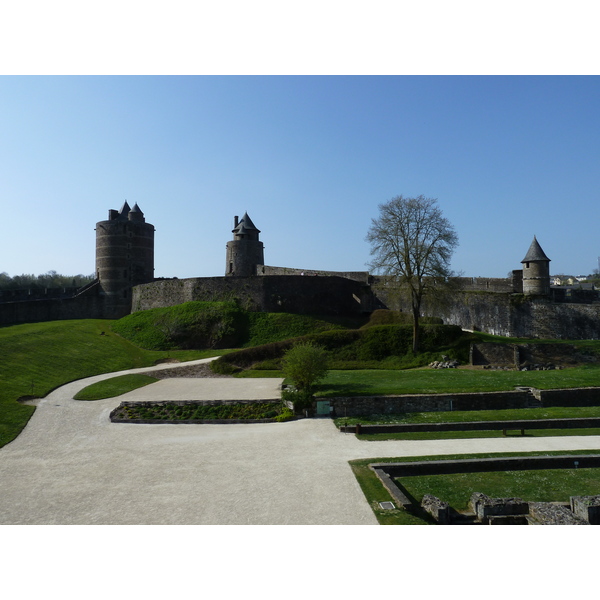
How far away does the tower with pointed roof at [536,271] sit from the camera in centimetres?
3412

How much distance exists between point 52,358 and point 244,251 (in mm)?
27813

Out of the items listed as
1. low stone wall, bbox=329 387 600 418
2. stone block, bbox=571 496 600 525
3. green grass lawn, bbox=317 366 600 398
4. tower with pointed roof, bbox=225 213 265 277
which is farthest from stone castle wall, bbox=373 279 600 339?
stone block, bbox=571 496 600 525

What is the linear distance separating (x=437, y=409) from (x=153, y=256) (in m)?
46.4

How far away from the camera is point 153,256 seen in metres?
59.6

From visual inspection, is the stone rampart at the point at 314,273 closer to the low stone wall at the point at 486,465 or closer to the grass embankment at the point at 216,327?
the grass embankment at the point at 216,327

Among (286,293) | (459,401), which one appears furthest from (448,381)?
(286,293)

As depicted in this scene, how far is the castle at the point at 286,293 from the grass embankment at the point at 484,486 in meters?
20.9

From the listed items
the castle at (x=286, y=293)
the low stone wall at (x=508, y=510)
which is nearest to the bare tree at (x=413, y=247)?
the castle at (x=286, y=293)

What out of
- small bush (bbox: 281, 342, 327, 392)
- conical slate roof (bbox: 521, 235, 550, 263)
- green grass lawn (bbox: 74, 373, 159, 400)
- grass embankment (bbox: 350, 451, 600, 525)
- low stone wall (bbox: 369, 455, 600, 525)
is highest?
conical slate roof (bbox: 521, 235, 550, 263)

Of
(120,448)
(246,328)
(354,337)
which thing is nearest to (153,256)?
(246,328)

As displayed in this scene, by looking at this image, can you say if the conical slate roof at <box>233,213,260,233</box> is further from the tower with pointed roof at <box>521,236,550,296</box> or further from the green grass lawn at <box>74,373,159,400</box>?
the tower with pointed roof at <box>521,236,550,296</box>

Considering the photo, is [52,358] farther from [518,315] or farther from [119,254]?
[518,315]

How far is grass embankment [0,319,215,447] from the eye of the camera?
2198 centimetres
